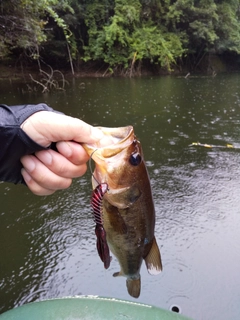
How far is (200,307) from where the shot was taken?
10.5ft

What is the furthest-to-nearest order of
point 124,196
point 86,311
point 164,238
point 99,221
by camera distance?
point 164,238, point 86,311, point 124,196, point 99,221

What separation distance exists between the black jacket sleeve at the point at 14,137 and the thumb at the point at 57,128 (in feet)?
0.09

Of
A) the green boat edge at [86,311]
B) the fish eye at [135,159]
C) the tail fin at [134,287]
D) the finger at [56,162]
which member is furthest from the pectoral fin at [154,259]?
the green boat edge at [86,311]

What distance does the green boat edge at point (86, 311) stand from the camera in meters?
2.38

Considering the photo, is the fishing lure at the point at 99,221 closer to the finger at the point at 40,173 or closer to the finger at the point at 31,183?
the finger at the point at 40,173

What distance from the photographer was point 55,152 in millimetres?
1532

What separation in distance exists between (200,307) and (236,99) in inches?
499

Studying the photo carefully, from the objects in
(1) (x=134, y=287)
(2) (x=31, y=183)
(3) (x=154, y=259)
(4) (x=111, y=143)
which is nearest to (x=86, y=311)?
(1) (x=134, y=287)

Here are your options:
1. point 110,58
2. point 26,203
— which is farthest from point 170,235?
point 110,58

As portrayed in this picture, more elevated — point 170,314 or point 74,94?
point 170,314

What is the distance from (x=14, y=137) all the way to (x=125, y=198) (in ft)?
1.93

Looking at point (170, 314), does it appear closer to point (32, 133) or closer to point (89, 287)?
point (89, 287)

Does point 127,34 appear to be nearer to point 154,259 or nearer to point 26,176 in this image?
point 26,176

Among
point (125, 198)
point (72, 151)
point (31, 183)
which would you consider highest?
point (72, 151)
